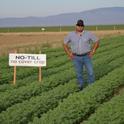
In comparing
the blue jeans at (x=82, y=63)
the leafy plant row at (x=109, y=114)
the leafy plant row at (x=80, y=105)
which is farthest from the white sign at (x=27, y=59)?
the leafy plant row at (x=109, y=114)

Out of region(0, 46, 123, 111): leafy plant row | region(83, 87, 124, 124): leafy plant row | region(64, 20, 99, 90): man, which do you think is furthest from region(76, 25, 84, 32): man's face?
region(83, 87, 124, 124): leafy plant row

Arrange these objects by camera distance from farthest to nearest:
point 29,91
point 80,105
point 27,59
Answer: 1. point 27,59
2. point 29,91
3. point 80,105

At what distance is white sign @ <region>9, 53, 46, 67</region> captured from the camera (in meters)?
14.8

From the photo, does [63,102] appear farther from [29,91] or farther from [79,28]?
[79,28]

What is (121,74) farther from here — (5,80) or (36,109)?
(36,109)

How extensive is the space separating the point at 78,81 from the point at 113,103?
10.2 feet

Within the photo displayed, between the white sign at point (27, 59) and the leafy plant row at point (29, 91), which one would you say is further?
the white sign at point (27, 59)

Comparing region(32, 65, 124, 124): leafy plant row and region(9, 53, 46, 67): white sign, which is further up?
region(9, 53, 46, 67): white sign

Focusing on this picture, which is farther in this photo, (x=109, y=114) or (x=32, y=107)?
(x=32, y=107)

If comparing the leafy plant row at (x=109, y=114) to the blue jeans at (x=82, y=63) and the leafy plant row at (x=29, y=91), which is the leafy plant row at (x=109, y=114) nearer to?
the leafy plant row at (x=29, y=91)

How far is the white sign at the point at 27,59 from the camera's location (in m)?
14.8

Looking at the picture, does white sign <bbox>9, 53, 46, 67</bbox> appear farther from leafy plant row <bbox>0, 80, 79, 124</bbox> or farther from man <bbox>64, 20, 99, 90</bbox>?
leafy plant row <bbox>0, 80, 79, 124</bbox>

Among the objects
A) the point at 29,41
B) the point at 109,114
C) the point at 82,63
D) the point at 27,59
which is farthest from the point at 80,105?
the point at 29,41

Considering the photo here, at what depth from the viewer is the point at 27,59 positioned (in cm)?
1476
